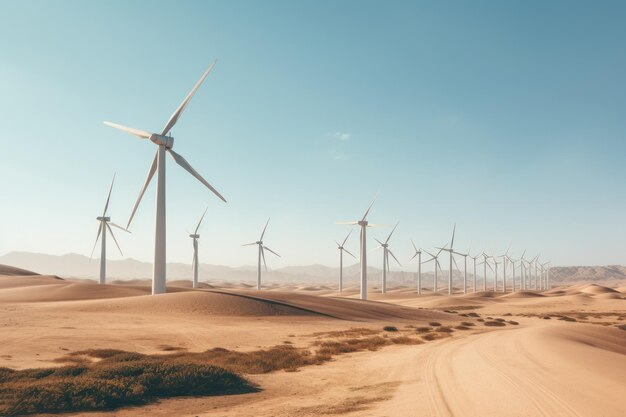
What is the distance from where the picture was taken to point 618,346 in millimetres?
34344

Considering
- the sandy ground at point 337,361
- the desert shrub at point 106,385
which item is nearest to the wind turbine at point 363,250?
the sandy ground at point 337,361

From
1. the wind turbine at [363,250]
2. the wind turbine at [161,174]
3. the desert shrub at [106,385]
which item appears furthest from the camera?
the wind turbine at [363,250]

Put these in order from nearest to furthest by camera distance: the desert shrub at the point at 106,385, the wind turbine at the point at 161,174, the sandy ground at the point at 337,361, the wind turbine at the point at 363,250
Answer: the sandy ground at the point at 337,361 → the desert shrub at the point at 106,385 → the wind turbine at the point at 161,174 → the wind turbine at the point at 363,250

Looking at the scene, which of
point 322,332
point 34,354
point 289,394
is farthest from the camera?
point 322,332

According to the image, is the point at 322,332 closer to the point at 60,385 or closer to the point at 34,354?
the point at 34,354

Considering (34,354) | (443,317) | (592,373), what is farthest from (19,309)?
(443,317)

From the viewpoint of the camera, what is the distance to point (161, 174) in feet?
180

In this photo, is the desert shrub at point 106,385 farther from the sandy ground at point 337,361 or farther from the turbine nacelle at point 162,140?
the turbine nacelle at point 162,140

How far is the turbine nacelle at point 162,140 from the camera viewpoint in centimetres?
5675

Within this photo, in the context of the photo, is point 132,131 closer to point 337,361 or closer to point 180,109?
point 180,109

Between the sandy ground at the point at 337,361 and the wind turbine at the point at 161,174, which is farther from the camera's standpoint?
the wind turbine at the point at 161,174

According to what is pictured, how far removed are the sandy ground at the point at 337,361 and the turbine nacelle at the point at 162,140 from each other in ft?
62.6

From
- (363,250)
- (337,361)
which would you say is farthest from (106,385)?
(363,250)

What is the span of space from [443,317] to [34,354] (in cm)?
5177
